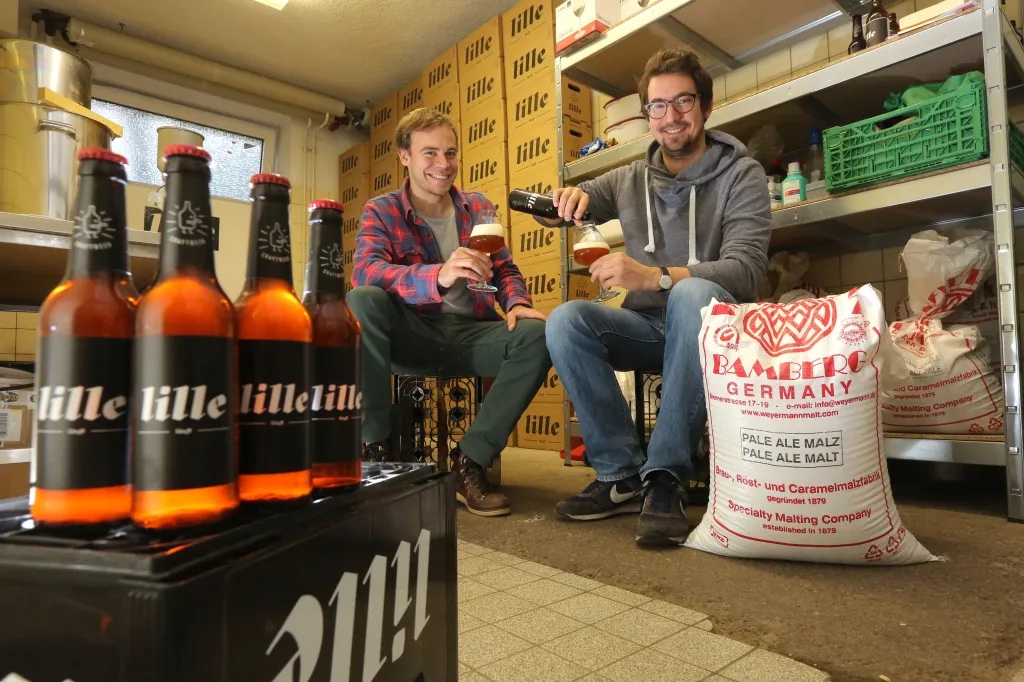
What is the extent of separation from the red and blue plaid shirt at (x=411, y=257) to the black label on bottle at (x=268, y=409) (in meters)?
1.13

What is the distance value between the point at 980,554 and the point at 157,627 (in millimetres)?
1278

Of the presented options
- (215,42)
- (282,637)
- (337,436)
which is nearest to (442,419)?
(337,436)

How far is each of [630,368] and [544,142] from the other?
1.54m

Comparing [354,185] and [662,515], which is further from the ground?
[354,185]

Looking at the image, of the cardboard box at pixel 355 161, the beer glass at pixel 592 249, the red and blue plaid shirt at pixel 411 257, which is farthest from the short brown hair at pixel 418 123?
the cardboard box at pixel 355 161

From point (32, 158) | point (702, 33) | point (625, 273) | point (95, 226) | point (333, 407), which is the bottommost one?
Result: point (333, 407)

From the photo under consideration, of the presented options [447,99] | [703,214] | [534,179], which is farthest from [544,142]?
[703,214]

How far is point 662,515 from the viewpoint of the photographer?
1183mm

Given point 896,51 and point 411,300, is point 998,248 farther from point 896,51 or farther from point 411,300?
point 411,300

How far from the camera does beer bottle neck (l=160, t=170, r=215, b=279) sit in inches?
14.5

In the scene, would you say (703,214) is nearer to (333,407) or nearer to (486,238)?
(486,238)

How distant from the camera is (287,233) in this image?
17.2 inches

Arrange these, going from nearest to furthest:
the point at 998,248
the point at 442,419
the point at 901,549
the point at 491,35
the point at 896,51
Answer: the point at 901,549
the point at 998,248
the point at 896,51
the point at 442,419
the point at 491,35

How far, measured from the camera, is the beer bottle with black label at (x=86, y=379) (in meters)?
0.34
